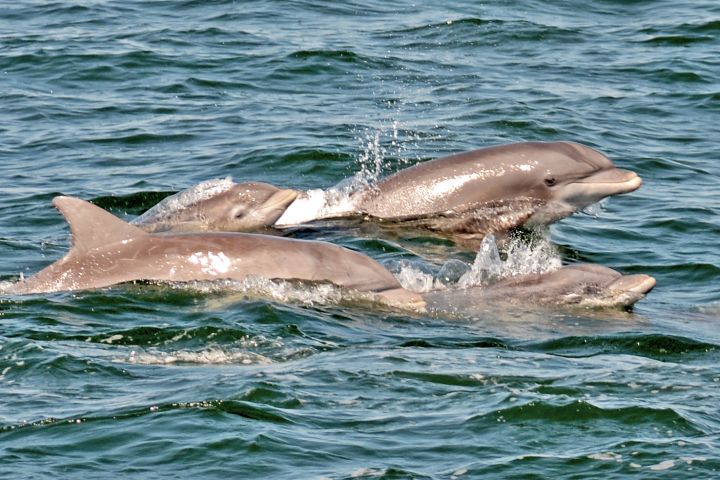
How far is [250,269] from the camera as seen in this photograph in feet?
42.4

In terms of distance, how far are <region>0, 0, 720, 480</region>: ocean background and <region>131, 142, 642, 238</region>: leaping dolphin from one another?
47 centimetres

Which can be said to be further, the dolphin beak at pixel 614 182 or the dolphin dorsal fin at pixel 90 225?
the dolphin beak at pixel 614 182

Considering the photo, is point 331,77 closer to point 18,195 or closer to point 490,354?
point 18,195

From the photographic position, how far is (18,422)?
9742 mm

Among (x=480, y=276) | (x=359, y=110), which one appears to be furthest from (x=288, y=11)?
(x=480, y=276)

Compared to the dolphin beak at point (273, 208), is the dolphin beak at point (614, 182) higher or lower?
higher

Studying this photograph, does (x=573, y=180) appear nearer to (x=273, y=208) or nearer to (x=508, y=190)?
(x=508, y=190)

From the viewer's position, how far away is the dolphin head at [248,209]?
53.5ft

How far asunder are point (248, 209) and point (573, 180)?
3.53 meters

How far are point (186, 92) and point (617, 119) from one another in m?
6.76

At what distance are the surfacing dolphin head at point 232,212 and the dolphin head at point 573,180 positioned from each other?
2708 millimetres

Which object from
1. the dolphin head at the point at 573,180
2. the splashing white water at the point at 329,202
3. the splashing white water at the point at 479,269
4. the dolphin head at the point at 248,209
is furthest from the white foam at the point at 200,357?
the dolphin head at the point at 573,180

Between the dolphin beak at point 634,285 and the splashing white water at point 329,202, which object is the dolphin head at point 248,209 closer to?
the splashing white water at point 329,202

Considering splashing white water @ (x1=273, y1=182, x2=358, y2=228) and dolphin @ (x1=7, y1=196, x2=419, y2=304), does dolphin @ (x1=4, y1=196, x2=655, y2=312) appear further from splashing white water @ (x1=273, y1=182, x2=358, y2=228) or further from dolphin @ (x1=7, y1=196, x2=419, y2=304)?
splashing white water @ (x1=273, y1=182, x2=358, y2=228)
